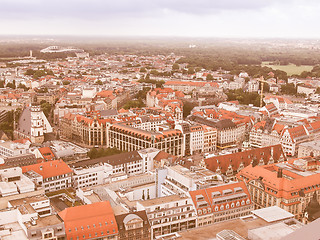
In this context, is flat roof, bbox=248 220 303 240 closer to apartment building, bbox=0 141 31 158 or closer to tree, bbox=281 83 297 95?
apartment building, bbox=0 141 31 158

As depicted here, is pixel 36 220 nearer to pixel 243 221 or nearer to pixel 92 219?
pixel 92 219

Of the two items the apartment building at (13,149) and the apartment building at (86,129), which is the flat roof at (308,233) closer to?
the apartment building at (13,149)

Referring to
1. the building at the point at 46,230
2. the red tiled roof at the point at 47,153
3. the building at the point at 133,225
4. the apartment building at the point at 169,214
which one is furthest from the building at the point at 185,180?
the red tiled roof at the point at 47,153

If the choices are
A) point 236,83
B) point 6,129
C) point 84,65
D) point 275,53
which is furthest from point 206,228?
point 275,53

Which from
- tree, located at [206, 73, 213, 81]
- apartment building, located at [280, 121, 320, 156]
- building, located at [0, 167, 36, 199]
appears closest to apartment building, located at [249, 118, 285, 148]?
apartment building, located at [280, 121, 320, 156]

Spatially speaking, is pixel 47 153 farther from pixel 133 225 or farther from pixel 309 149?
pixel 309 149
